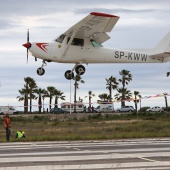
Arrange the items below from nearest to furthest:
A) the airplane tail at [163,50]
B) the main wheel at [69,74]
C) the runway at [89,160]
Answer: the runway at [89,160] → the main wheel at [69,74] → the airplane tail at [163,50]

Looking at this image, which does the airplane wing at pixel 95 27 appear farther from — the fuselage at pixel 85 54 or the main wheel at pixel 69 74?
the main wheel at pixel 69 74

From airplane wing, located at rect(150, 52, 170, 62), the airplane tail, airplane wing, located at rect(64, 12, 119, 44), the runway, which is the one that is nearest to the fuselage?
airplane wing, located at rect(150, 52, 170, 62)

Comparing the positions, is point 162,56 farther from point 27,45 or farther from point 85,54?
point 27,45

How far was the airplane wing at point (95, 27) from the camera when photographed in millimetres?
29266

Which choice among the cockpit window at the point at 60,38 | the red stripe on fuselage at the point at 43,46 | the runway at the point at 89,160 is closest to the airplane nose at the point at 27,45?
the red stripe on fuselage at the point at 43,46

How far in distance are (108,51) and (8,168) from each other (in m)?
18.8

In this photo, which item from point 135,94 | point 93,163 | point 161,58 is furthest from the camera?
point 135,94

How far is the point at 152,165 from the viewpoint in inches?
585

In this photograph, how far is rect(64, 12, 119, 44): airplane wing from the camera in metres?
29.3

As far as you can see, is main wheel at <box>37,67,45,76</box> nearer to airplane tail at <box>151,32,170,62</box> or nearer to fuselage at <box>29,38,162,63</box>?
fuselage at <box>29,38,162,63</box>

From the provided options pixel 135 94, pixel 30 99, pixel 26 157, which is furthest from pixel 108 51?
pixel 135 94

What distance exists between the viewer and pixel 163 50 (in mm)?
34812

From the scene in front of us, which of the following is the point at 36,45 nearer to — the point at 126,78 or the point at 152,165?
the point at 152,165

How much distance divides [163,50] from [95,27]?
6080mm
